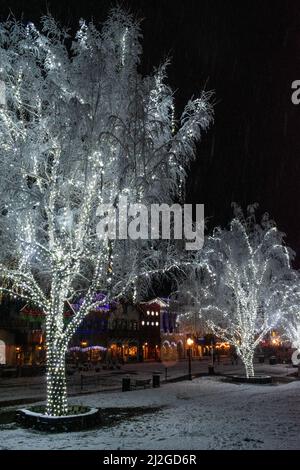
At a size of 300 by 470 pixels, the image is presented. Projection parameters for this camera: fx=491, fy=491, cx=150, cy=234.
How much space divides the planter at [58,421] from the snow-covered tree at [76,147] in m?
0.67

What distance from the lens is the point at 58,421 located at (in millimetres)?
13258

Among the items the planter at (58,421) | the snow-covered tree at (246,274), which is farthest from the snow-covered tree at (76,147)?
the snow-covered tree at (246,274)

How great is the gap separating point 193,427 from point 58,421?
371 cm

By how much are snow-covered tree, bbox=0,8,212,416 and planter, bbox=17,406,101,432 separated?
67 centimetres

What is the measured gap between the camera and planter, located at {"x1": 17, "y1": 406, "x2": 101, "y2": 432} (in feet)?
43.5

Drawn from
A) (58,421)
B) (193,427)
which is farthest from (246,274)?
(58,421)

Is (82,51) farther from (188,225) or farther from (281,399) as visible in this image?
(281,399)

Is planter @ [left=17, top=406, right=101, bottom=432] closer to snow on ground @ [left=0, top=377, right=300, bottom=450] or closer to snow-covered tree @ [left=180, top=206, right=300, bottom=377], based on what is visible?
snow on ground @ [left=0, top=377, right=300, bottom=450]

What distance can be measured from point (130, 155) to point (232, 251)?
1709 cm

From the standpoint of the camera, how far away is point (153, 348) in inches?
2889

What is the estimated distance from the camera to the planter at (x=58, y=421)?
13250 mm

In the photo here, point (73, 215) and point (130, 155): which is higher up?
point (130, 155)

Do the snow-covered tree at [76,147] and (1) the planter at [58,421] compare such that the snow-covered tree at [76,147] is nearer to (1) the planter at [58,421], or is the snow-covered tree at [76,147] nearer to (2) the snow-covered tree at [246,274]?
(1) the planter at [58,421]
